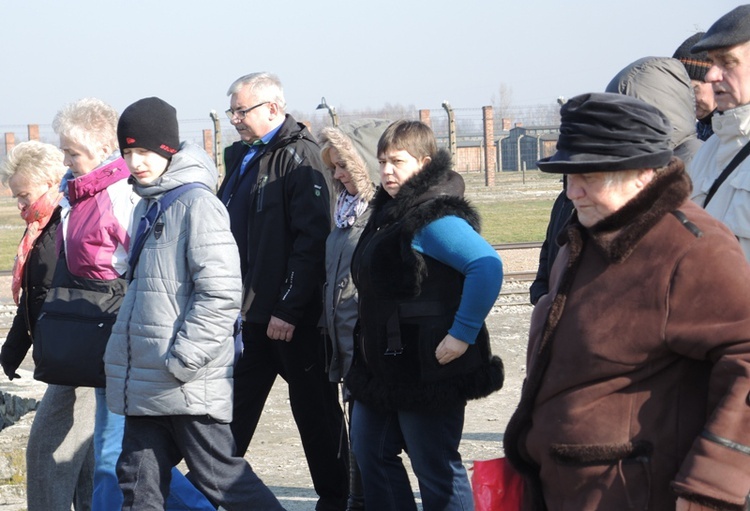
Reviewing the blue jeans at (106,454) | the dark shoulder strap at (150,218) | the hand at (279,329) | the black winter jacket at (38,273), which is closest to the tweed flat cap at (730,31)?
the dark shoulder strap at (150,218)

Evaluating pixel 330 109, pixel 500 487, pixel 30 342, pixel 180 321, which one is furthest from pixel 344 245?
pixel 330 109

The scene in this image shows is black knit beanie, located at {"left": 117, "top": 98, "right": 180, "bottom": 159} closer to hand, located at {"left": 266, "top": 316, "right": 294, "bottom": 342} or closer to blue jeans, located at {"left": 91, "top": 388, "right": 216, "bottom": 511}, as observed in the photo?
hand, located at {"left": 266, "top": 316, "right": 294, "bottom": 342}

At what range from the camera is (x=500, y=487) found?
297 centimetres

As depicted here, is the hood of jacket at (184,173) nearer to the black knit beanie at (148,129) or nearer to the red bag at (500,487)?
the black knit beanie at (148,129)

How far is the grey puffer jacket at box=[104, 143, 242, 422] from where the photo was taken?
13.5 ft

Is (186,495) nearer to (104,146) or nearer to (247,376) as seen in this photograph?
(247,376)

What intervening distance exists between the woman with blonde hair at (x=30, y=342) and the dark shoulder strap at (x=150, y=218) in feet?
3.20

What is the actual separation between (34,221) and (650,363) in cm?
360

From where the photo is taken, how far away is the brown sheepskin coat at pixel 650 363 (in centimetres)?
241

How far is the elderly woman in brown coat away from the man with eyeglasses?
2573 mm

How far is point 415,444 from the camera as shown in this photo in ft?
13.4

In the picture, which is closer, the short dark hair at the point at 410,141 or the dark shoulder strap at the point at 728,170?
the dark shoulder strap at the point at 728,170

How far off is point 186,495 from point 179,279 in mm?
1048

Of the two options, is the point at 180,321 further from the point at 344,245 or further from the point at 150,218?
the point at 344,245
